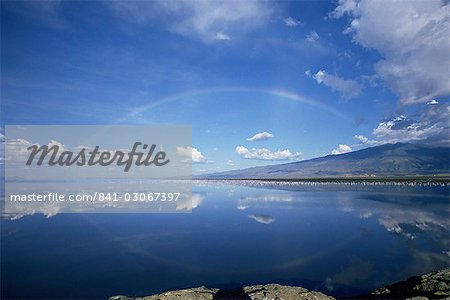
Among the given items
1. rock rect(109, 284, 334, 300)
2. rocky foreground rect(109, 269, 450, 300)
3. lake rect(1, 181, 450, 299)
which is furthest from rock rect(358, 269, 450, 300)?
rock rect(109, 284, 334, 300)

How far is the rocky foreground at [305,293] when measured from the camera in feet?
44.6

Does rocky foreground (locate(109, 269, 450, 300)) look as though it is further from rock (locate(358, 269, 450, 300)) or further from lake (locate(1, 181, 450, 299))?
lake (locate(1, 181, 450, 299))

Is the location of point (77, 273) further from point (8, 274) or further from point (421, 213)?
point (421, 213)

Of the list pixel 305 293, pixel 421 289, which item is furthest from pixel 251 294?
pixel 421 289

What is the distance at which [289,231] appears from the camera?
32375 millimetres

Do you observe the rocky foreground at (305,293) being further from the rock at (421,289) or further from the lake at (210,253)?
the lake at (210,253)

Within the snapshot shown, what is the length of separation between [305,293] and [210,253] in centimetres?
1098

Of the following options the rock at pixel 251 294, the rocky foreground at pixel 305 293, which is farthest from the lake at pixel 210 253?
the rock at pixel 251 294

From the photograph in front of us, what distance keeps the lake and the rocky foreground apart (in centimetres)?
206

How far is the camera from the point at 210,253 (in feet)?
78.6

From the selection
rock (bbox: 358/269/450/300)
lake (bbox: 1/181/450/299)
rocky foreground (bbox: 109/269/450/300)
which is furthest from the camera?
lake (bbox: 1/181/450/299)

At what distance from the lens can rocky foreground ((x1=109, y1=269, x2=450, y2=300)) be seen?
44.6ft

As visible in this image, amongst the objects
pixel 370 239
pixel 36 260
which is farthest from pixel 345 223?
pixel 36 260

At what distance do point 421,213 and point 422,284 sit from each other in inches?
1270
